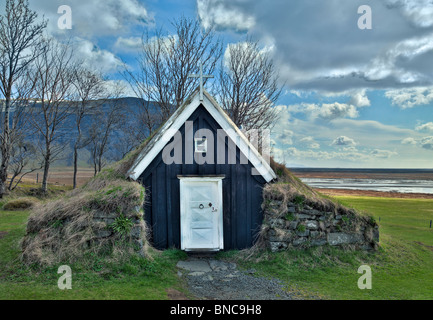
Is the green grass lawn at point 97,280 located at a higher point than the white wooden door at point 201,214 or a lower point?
lower

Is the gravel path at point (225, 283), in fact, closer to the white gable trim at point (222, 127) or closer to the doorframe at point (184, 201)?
the doorframe at point (184, 201)

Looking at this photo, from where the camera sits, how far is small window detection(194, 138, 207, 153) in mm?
9430

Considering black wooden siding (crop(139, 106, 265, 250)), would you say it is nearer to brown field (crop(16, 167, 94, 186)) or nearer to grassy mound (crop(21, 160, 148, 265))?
grassy mound (crop(21, 160, 148, 265))

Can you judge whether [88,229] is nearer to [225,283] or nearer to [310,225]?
[225,283]

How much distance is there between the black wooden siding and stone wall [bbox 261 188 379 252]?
592 mm

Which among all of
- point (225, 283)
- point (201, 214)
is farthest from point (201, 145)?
point (225, 283)

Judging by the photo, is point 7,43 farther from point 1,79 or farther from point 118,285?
point 118,285

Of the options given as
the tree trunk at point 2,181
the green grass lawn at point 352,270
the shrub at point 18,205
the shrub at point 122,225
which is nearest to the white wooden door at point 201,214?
the green grass lawn at point 352,270

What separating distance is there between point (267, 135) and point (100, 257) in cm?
1910

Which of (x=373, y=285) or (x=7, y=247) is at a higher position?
(x=7, y=247)

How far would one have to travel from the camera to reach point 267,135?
24328 millimetres

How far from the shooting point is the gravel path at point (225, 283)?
6.33m

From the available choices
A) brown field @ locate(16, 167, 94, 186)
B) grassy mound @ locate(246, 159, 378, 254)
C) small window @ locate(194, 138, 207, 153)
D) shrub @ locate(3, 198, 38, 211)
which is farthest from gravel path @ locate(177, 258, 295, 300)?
shrub @ locate(3, 198, 38, 211)
